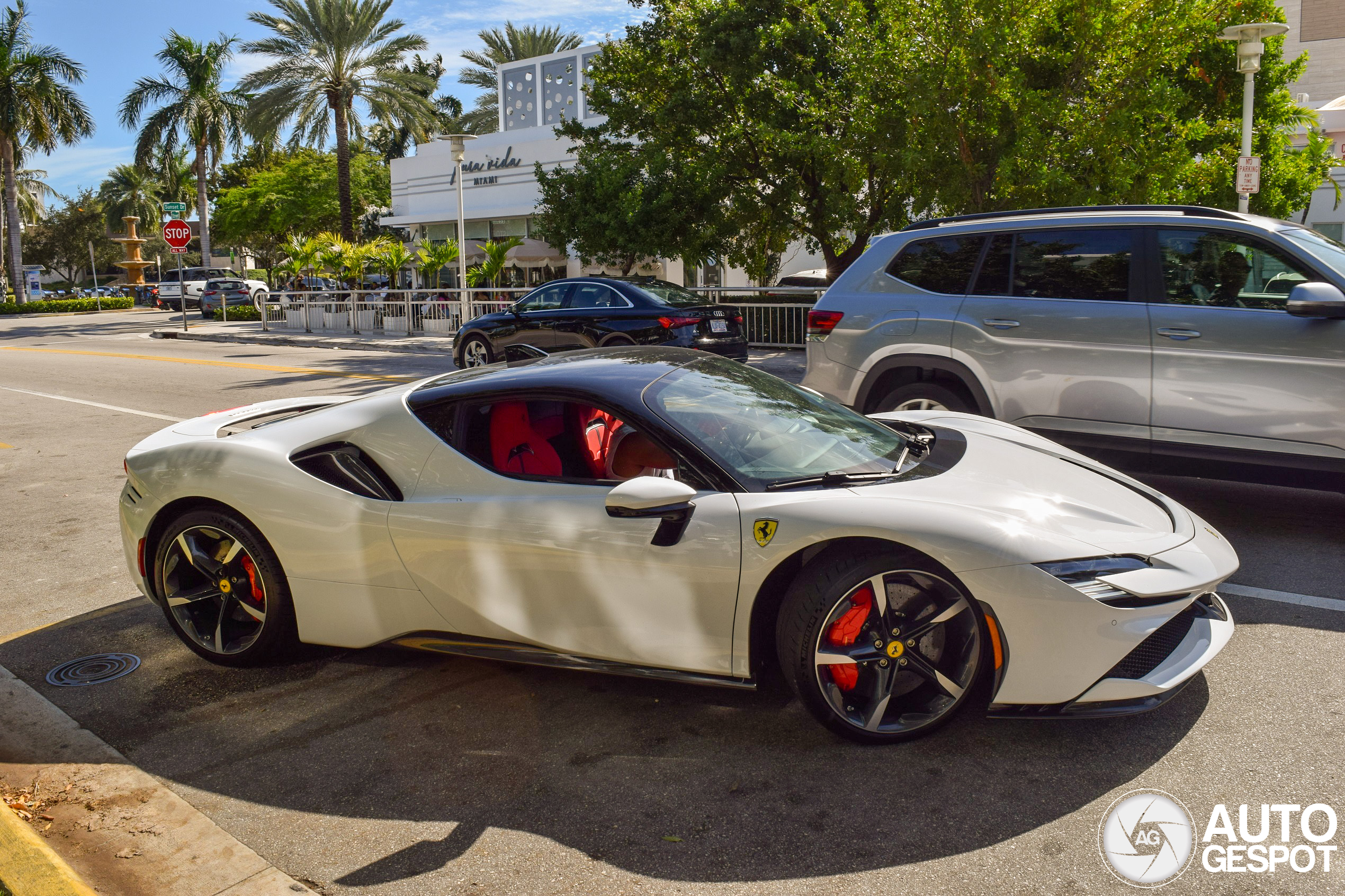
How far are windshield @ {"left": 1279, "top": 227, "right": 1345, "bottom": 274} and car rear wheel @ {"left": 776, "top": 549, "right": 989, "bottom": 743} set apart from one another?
3.76 meters

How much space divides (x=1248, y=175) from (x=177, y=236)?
26203 millimetres

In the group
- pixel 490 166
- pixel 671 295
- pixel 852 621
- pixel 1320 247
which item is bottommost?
pixel 852 621

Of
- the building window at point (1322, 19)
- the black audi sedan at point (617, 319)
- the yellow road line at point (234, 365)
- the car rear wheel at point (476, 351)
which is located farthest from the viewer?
the building window at point (1322, 19)

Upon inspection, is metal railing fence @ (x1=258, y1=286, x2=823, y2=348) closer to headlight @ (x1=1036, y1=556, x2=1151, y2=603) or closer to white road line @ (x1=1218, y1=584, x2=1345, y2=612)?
white road line @ (x1=1218, y1=584, x2=1345, y2=612)

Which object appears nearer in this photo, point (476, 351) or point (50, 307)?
Answer: point (476, 351)

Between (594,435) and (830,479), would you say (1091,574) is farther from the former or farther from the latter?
(594,435)

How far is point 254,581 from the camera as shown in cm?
429

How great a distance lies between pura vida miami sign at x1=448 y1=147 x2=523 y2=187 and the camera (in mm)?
35438

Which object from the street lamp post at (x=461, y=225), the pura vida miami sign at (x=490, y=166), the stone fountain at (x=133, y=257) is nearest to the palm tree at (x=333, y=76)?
the pura vida miami sign at (x=490, y=166)

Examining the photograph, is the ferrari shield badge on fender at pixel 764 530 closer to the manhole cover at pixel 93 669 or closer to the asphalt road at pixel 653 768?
the asphalt road at pixel 653 768

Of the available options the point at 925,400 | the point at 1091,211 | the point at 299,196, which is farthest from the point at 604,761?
the point at 299,196

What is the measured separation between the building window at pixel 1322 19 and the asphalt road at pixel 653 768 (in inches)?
1347

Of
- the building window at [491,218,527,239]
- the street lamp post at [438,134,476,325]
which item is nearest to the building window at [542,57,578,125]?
the building window at [491,218,527,239]

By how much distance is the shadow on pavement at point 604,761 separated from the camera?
3045mm
